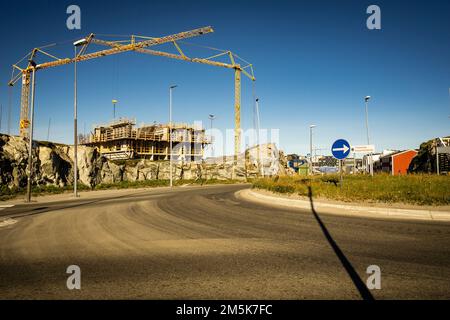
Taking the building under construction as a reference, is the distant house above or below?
below

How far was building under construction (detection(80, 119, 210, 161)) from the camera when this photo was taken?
54125mm

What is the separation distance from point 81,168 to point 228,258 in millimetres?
31122

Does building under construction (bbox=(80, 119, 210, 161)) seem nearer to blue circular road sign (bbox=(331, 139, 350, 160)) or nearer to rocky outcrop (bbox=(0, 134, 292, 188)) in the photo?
rocky outcrop (bbox=(0, 134, 292, 188))

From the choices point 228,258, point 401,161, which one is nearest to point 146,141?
point 401,161

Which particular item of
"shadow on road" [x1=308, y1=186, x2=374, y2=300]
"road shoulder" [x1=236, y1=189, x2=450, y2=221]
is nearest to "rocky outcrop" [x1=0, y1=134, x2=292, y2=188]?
"road shoulder" [x1=236, y1=189, x2=450, y2=221]

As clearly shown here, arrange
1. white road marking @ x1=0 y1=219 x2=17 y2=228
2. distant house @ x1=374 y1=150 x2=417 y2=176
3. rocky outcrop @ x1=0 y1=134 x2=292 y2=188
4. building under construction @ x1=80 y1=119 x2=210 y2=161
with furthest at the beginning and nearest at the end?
1. building under construction @ x1=80 y1=119 x2=210 y2=161
2. distant house @ x1=374 y1=150 x2=417 y2=176
3. rocky outcrop @ x1=0 y1=134 x2=292 y2=188
4. white road marking @ x1=0 y1=219 x2=17 y2=228

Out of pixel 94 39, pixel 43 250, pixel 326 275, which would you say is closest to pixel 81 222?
pixel 43 250

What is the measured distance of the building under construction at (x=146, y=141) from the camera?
54.1m

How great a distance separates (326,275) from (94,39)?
6152 centimetres

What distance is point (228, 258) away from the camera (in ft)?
15.7

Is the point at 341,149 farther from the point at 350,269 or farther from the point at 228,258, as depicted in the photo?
the point at 228,258

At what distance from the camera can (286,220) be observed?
8.37 meters

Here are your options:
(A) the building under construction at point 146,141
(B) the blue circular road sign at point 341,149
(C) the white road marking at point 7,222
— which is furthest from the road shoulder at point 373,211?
(A) the building under construction at point 146,141

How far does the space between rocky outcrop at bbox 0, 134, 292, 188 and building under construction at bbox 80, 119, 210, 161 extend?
12.6 metres
